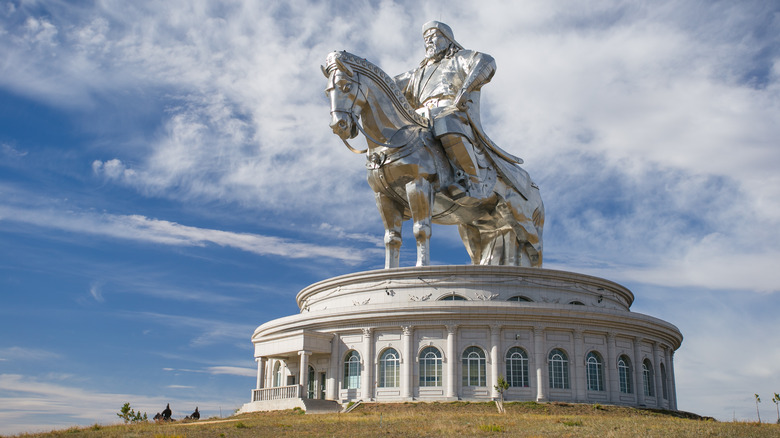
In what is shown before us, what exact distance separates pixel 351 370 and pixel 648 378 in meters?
12.1

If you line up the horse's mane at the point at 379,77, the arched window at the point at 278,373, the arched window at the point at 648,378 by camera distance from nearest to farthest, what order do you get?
the horse's mane at the point at 379,77 → the arched window at the point at 648,378 → the arched window at the point at 278,373

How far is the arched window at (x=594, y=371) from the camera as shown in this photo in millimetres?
26453

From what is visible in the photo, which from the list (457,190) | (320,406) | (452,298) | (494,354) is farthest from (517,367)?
(320,406)

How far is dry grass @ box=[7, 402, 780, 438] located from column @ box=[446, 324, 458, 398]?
1339mm

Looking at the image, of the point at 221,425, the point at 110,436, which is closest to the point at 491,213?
the point at 221,425

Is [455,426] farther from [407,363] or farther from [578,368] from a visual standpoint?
[578,368]

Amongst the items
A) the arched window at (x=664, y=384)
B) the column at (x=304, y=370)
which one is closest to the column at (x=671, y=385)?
the arched window at (x=664, y=384)

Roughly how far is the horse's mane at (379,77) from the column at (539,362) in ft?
29.2

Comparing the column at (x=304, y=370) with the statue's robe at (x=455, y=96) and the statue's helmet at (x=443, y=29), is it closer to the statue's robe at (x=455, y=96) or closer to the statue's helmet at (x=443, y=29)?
the statue's robe at (x=455, y=96)

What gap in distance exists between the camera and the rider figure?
→ 27391 millimetres

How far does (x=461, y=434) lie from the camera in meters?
16.5

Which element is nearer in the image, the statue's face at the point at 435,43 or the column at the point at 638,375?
the column at the point at 638,375

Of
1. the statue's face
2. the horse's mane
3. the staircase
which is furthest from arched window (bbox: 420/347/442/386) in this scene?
the statue's face

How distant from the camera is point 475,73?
1131 inches
